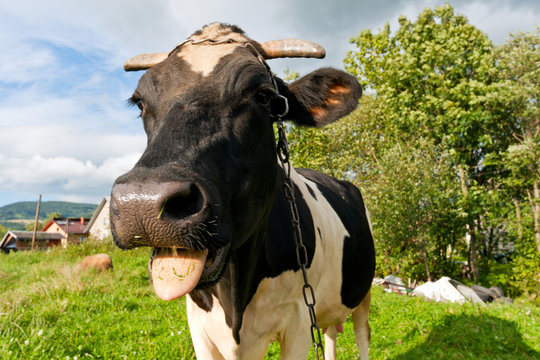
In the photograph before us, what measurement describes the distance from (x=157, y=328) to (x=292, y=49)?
4986 mm

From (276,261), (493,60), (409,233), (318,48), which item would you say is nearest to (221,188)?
(276,261)

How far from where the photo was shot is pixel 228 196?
5.27 feet

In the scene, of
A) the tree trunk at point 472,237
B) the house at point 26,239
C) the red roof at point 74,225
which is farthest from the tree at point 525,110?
the red roof at point 74,225

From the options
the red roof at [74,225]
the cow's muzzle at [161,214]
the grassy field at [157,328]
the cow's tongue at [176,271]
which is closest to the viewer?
the cow's muzzle at [161,214]

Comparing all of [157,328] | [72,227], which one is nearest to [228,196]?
[157,328]

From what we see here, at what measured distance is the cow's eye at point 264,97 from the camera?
199 centimetres

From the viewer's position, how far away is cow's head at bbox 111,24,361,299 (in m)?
1.33

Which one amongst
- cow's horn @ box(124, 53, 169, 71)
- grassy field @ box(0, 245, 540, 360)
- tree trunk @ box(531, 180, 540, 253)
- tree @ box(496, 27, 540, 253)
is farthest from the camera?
tree trunk @ box(531, 180, 540, 253)

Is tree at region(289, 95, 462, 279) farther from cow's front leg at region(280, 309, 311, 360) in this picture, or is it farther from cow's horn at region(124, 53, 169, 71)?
cow's front leg at region(280, 309, 311, 360)

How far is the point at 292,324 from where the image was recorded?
2.40 metres

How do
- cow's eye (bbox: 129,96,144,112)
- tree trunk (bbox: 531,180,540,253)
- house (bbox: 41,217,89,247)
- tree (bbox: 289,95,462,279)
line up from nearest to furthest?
cow's eye (bbox: 129,96,144,112) → tree trunk (bbox: 531,180,540,253) → tree (bbox: 289,95,462,279) → house (bbox: 41,217,89,247)

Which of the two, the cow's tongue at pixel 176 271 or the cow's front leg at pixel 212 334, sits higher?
the cow's tongue at pixel 176 271

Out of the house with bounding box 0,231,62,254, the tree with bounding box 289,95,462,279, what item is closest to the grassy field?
the tree with bounding box 289,95,462,279

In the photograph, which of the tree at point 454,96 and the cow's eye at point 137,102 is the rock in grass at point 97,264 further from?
the tree at point 454,96
